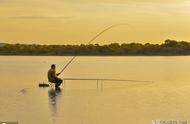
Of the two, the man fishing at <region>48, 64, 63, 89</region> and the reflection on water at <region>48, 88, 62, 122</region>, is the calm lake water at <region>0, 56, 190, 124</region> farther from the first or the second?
the man fishing at <region>48, 64, 63, 89</region>

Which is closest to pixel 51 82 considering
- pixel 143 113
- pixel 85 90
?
pixel 85 90

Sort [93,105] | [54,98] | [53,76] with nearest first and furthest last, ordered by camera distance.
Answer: [93,105] → [54,98] → [53,76]

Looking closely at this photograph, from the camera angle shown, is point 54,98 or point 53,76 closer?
point 54,98

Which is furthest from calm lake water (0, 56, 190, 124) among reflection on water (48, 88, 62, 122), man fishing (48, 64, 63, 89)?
man fishing (48, 64, 63, 89)

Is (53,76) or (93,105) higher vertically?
(53,76)

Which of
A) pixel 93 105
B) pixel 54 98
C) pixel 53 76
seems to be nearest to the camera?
pixel 93 105

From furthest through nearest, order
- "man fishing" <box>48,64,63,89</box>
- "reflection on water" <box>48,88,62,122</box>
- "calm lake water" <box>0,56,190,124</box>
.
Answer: "man fishing" <box>48,64,63,89</box>
"reflection on water" <box>48,88,62,122</box>
"calm lake water" <box>0,56,190,124</box>

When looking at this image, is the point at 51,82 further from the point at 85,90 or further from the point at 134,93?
the point at 134,93

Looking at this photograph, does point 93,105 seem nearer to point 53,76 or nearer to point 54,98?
point 54,98

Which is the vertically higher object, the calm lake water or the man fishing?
the man fishing

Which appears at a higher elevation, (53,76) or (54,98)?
(53,76)

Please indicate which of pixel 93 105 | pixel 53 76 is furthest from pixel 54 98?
pixel 93 105

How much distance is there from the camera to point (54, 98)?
18.7 meters

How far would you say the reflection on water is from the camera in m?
15.1
